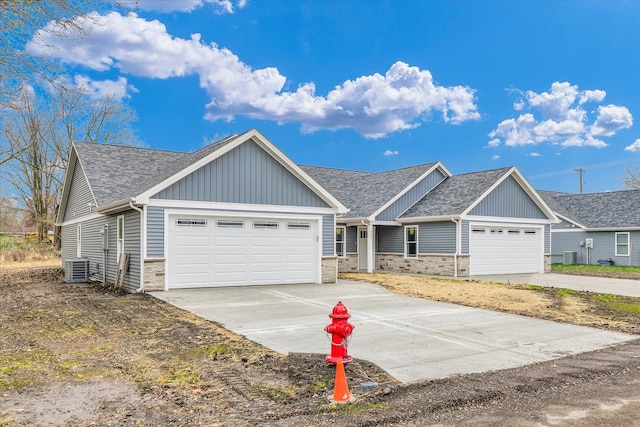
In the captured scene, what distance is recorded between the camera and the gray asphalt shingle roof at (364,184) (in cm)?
2375

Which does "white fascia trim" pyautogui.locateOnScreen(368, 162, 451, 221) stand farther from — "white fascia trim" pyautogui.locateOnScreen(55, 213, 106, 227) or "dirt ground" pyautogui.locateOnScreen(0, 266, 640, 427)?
"dirt ground" pyautogui.locateOnScreen(0, 266, 640, 427)

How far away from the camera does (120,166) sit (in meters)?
19.9

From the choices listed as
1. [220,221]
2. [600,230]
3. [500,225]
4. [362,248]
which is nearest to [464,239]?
[500,225]

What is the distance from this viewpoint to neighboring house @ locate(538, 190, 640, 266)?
1135 inches

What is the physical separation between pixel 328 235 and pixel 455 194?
8.27 meters

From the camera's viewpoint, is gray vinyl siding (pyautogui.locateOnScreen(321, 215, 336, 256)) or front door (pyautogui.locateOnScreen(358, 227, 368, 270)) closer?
gray vinyl siding (pyautogui.locateOnScreen(321, 215, 336, 256))

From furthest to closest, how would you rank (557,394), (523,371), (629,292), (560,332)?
1. (629,292)
2. (560,332)
3. (523,371)
4. (557,394)

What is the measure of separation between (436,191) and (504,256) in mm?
4428

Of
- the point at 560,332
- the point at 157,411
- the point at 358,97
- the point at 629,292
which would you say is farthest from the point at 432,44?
the point at 157,411

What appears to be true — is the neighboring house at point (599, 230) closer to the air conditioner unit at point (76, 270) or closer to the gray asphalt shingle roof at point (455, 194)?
the gray asphalt shingle roof at point (455, 194)

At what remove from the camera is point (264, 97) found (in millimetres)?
31750

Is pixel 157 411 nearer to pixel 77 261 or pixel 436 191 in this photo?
pixel 77 261

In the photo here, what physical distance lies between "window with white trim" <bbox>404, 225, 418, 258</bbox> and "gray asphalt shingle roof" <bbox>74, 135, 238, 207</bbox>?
1042 centimetres

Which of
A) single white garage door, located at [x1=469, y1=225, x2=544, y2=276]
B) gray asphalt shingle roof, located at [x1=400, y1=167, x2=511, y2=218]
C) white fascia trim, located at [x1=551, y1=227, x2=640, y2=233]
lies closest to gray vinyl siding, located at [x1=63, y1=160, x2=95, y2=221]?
gray asphalt shingle roof, located at [x1=400, y1=167, x2=511, y2=218]
